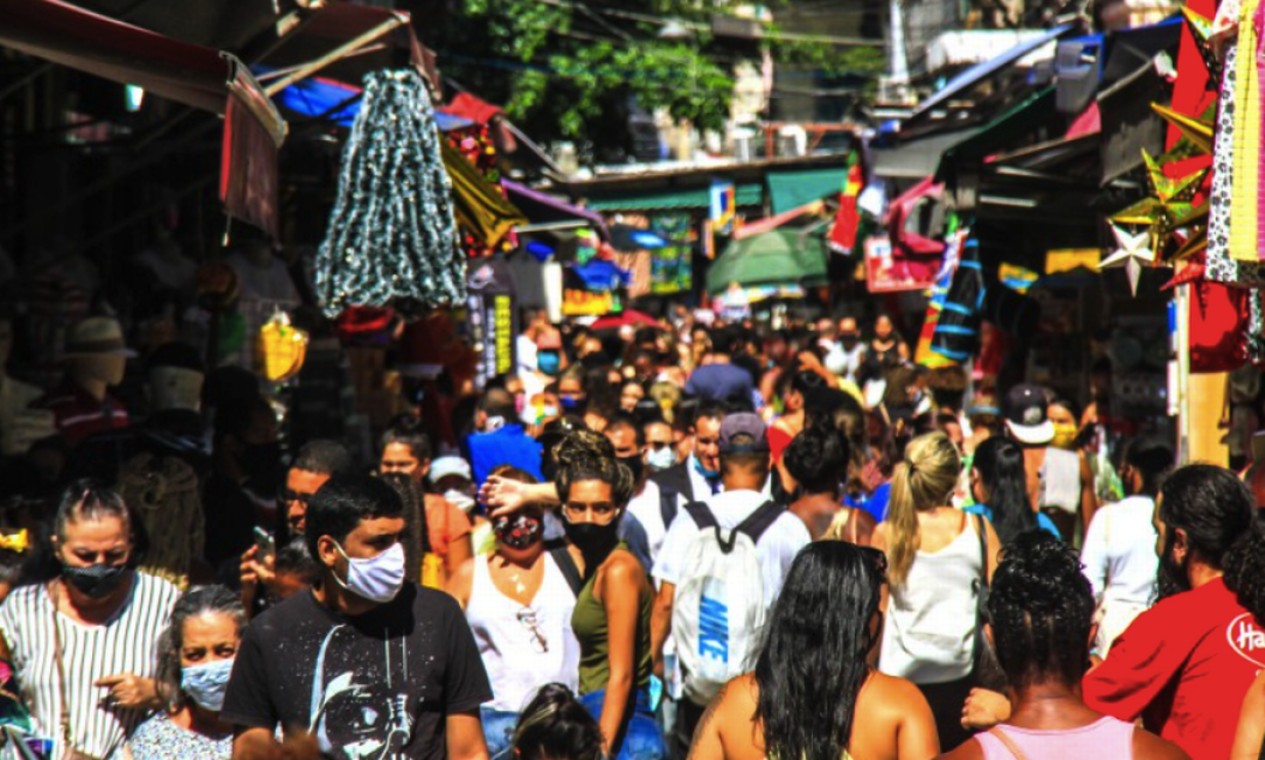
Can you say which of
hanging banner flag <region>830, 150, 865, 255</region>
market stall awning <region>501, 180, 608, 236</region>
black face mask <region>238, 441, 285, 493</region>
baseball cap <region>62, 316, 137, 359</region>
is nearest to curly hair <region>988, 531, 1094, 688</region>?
black face mask <region>238, 441, 285, 493</region>

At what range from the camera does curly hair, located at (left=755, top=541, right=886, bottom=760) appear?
13.5 feet

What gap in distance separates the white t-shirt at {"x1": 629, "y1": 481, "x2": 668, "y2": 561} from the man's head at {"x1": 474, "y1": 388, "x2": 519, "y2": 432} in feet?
8.10

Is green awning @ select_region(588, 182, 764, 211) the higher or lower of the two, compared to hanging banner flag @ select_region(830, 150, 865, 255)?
higher

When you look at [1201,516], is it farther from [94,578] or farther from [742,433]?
[94,578]

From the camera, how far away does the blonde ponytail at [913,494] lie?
6387 mm

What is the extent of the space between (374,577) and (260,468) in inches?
156

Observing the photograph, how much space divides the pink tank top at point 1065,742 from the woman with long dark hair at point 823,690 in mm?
421

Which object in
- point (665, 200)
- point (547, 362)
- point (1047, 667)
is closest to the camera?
point (1047, 667)

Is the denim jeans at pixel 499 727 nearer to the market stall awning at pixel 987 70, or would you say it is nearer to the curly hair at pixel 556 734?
the curly hair at pixel 556 734

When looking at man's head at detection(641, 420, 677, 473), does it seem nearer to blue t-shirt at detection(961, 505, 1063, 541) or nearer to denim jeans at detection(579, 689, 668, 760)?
blue t-shirt at detection(961, 505, 1063, 541)

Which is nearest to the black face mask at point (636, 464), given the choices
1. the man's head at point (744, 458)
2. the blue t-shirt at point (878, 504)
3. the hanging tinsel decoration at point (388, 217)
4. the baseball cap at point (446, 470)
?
the baseball cap at point (446, 470)

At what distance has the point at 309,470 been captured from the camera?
7.01 meters

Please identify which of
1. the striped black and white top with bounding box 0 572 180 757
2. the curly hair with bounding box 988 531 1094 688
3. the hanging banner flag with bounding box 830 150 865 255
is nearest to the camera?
the curly hair with bounding box 988 531 1094 688

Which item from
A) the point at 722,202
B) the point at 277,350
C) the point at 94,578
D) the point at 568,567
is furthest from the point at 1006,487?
the point at 722,202
